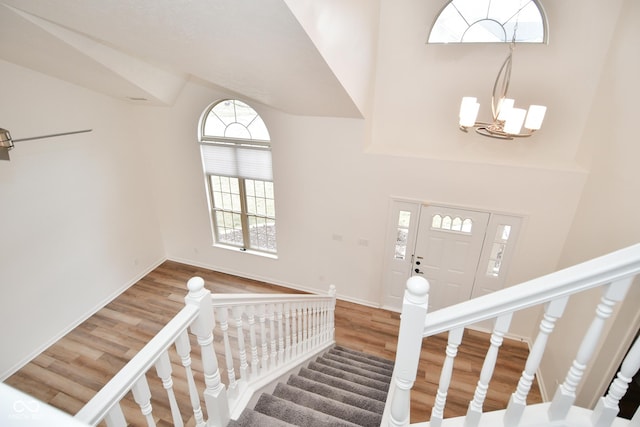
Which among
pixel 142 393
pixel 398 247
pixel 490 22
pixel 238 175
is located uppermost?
pixel 490 22

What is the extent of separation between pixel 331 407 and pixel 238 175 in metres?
4.01

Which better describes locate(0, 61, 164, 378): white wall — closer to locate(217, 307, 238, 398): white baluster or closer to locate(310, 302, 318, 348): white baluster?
locate(310, 302, 318, 348): white baluster

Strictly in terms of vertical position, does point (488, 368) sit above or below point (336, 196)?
above

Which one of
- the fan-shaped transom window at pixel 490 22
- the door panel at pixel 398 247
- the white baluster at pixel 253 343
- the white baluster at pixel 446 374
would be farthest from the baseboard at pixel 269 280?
the white baluster at pixel 446 374

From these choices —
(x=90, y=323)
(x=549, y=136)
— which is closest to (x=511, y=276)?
(x=549, y=136)

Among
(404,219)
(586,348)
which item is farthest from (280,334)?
(404,219)

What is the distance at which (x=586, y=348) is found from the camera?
120 centimetres

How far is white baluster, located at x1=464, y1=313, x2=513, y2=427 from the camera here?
3.91 feet

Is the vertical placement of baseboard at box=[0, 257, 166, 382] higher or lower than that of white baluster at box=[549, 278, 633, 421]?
lower

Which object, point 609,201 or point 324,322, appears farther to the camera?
point 324,322

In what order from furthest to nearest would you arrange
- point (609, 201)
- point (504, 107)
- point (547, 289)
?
point (609, 201) → point (504, 107) → point (547, 289)

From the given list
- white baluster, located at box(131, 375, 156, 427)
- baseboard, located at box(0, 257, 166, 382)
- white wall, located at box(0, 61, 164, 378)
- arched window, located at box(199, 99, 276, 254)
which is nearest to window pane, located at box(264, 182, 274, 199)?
arched window, located at box(199, 99, 276, 254)

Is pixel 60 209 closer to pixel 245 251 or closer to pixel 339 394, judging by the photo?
pixel 245 251

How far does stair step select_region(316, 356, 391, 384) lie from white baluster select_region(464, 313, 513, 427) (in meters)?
2.17
